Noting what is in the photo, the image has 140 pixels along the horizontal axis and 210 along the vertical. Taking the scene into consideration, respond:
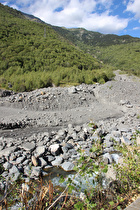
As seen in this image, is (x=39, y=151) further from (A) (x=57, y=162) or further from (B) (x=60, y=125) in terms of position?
(B) (x=60, y=125)

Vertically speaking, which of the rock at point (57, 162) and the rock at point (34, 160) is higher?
the rock at point (34, 160)

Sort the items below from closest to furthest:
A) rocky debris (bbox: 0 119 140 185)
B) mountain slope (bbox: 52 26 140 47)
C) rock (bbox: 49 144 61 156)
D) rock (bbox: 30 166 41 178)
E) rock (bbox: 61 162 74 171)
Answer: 1. rock (bbox: 30 166 41 178)
2. rocky debris (bbox: 0 119 140 185)
3. rock (bbox: 61 162 74 171)
4. rock (bbox: 49 144 61 156)
5. mountain slope (bbox: 52 26 140 47)

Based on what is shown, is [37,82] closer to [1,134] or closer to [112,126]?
[1,134]

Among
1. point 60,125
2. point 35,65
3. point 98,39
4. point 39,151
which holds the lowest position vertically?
point 39,151

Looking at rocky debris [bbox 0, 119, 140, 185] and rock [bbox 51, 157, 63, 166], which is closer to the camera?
rocky debris [bbox 0, 119, 140, 185]

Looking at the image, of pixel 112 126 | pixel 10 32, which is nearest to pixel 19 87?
pixel 112 126

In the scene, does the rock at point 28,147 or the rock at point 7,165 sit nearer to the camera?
the rock at point 7,165

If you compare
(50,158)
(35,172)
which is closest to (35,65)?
(50,158)

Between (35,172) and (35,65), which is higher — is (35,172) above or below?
below

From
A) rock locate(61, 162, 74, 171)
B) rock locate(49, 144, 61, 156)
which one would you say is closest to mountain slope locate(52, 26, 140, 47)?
rock locate(49, 144, 61, 156)

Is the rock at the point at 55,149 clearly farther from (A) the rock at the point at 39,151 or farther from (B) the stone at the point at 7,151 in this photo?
(B) the stone at the point at 7,151

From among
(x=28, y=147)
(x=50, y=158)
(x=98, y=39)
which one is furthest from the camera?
(x=98, y=39)

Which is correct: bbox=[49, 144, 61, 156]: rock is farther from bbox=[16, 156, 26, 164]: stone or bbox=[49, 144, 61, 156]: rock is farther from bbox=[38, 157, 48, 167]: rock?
bbox=[16, 156, 26, 164]: stone

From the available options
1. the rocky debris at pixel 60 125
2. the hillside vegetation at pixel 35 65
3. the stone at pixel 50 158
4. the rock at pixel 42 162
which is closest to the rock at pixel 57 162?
the rocky debris at pixel 60 125
